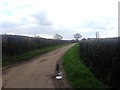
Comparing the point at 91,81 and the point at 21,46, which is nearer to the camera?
the point at 91,81

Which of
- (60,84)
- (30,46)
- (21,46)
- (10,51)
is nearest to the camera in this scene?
(60,84)

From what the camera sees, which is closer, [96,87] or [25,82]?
[96,87]

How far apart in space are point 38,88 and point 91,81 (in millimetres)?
2887

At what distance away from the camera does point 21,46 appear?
3581 cm

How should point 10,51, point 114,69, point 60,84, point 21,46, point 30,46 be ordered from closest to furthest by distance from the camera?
point 114,69 → point 60,84 → point 10,51 → point 21,46 → point 30,46

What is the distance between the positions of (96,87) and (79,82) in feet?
5.46

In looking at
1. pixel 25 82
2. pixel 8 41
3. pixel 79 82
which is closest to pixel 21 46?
pixel 8 41

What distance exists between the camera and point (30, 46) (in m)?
41.5

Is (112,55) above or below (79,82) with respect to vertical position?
above

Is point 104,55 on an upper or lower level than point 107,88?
upper

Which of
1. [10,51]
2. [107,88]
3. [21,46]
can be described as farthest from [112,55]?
[21,46]

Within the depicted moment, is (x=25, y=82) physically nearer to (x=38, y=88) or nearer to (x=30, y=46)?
(x=38, y=88)

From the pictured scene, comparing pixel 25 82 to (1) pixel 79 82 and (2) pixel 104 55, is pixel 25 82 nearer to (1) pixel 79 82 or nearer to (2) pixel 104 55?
(1) pixel 79 82

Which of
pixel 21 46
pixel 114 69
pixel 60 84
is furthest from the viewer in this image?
pixel 21 46
